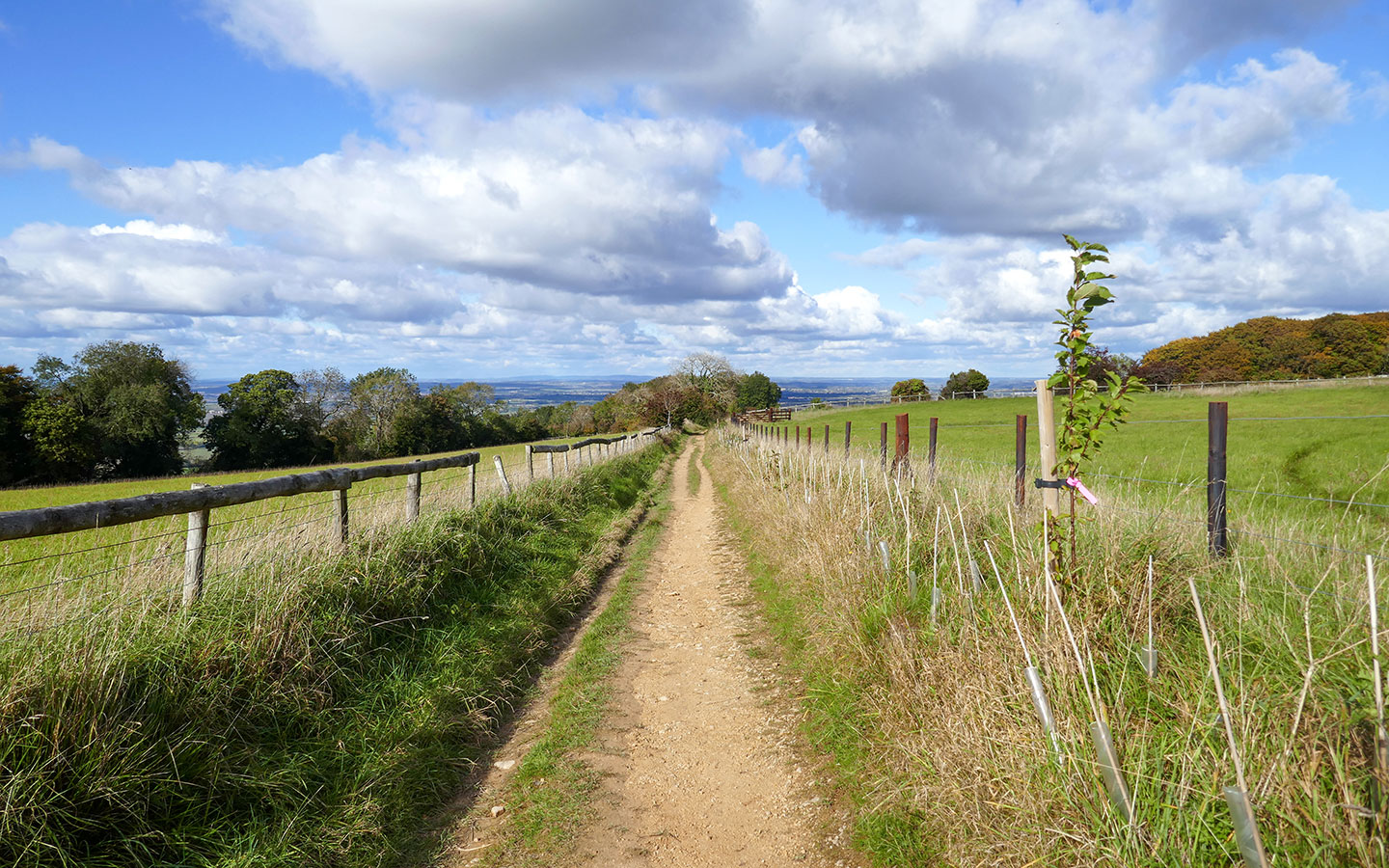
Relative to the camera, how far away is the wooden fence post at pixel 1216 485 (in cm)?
517

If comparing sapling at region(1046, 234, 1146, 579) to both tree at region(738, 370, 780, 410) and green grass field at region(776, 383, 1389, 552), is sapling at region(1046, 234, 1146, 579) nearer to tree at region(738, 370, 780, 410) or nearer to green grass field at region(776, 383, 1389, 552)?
green grass field at region(776, 383, 1389, 552)

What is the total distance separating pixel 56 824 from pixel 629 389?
82.7 m

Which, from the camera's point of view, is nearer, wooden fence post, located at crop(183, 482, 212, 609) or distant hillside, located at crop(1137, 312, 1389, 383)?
wooden fence post, located at crop(183, 482, 212, 609)

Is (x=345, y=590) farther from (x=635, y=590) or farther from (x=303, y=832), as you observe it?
(x=635, y=590)

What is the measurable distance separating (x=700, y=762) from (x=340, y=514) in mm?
4349

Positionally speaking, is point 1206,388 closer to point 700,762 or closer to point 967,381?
point 967,381

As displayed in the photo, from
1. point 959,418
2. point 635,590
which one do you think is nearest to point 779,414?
point 959,418

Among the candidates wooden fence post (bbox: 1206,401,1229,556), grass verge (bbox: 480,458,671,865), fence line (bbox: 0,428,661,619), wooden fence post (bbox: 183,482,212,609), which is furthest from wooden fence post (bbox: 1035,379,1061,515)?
wooden fence post (bbox: 183,482,212,609)

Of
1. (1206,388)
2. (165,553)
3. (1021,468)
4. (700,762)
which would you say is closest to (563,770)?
(700,762)

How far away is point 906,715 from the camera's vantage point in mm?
4125

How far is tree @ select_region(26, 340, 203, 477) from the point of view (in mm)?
47281

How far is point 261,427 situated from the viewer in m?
60.5

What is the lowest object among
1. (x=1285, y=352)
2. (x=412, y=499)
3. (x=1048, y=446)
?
(x=412, y=499)

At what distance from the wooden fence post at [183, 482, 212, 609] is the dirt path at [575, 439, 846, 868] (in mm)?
3115
